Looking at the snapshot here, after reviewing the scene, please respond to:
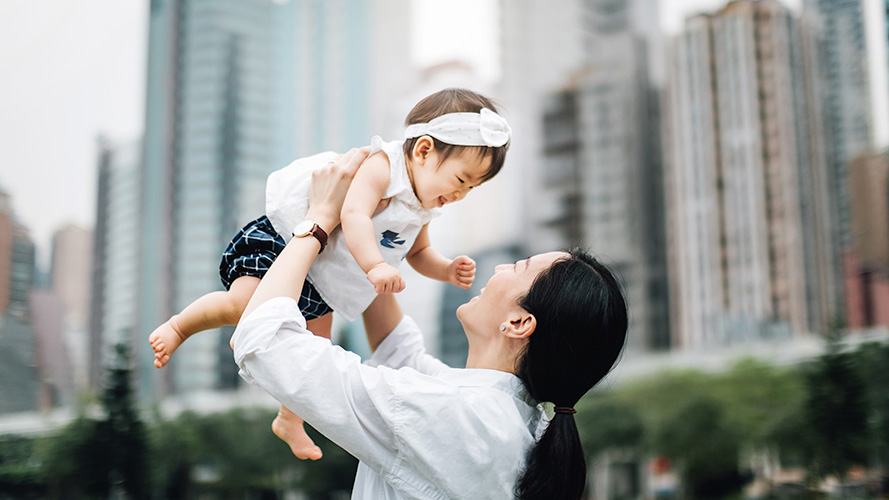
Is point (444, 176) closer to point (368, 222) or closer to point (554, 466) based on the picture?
point (368, 222)

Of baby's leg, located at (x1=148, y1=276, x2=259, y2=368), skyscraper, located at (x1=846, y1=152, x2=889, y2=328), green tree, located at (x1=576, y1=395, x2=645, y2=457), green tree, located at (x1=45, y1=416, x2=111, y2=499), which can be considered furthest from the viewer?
skyscraper, located at (x1=846, y1=152, x2=889, y2=328)

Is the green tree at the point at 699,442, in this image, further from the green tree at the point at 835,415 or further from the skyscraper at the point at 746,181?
the skyscraper at the point at 746,181

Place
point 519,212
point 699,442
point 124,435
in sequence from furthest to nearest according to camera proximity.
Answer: point 519,212 → point 699,442 → point 124,435

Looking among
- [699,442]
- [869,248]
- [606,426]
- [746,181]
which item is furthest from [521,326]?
[746,181]

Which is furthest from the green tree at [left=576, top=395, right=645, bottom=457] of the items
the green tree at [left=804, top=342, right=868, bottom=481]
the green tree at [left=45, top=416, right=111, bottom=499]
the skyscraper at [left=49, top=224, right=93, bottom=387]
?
the skyscraper at [left=49, top=224, right=93, bottom=387]

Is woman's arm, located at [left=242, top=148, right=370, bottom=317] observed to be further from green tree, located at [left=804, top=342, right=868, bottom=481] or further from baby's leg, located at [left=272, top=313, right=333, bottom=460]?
green tree, located at [left=804, top=342, right=868, bottom=481]

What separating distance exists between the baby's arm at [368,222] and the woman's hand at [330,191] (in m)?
→ 0.02

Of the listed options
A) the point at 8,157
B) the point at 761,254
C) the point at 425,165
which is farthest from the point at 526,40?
the point at 425,165

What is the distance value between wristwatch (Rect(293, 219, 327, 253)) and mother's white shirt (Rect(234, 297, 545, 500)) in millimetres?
115

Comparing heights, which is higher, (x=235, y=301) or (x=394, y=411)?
(x=235, y=301)

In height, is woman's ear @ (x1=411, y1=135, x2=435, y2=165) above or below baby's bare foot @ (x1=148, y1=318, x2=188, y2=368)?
above

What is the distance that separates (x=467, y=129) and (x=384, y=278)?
31cm

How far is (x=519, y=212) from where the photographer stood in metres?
32.6

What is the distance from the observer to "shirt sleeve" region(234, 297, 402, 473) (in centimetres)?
96
